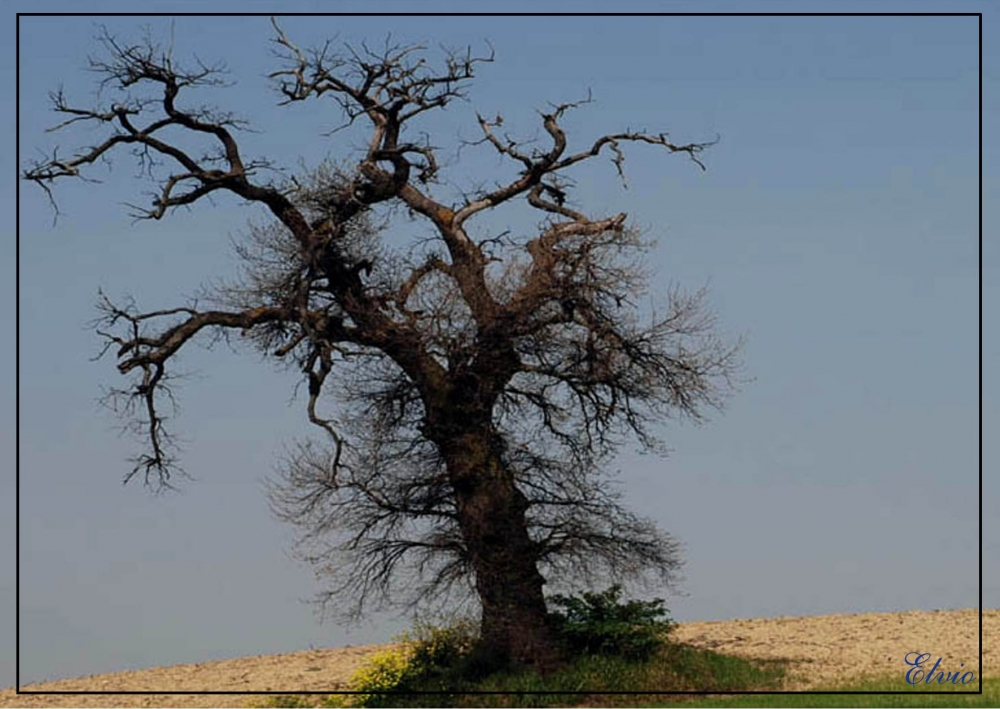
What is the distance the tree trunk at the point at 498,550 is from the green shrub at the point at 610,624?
0.31m

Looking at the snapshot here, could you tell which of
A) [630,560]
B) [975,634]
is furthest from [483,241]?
[975,634]

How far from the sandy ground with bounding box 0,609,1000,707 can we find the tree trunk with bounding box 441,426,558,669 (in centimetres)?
270

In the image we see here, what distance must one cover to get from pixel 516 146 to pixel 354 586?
19.0 ft

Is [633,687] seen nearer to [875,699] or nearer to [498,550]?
[498,550]

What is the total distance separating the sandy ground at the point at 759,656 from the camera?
21.0 meters

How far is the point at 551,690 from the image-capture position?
63.7 feet

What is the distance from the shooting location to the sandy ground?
21.0 metres

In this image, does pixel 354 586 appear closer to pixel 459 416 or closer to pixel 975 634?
pixel 459 416
